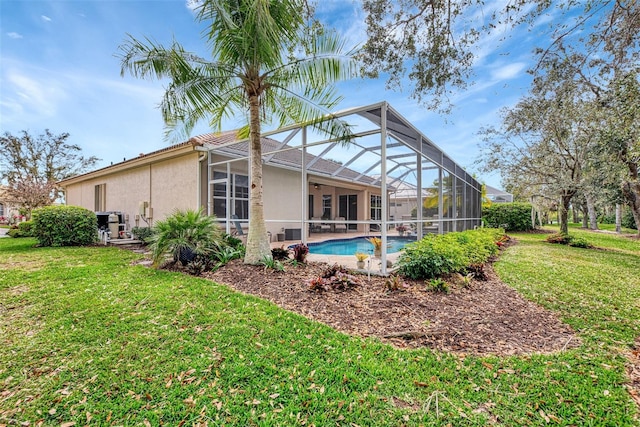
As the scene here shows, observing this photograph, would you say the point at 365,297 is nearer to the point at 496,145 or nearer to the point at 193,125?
the point at 193,125

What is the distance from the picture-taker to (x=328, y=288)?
5223mm

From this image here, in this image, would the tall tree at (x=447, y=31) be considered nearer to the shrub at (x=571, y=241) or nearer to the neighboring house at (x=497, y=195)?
the shrub at (x=571, y=241)

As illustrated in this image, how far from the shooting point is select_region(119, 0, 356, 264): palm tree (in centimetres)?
573

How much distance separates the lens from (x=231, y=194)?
1139 cm

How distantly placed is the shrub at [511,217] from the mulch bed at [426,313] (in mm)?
17575

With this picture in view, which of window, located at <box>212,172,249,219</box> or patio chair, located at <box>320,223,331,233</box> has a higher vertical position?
window, located at <box>212,172,249,219</box>

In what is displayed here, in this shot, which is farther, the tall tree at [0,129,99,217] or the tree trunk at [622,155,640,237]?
the tall tree at [0,129,99,217]

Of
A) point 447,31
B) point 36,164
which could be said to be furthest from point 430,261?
point 36,164

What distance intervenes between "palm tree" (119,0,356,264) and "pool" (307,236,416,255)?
3780mm

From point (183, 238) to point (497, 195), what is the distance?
83.8ft

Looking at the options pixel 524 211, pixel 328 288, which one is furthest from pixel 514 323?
pixel 524 211

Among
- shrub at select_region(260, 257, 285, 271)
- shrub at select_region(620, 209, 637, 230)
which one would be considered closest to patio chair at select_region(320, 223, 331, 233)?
shrub at select_region(260, 257, 285, 271)

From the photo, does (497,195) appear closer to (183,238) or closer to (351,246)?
(351,246)

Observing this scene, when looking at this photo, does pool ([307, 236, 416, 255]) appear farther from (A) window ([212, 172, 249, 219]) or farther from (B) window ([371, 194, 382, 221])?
(B) window ([371, 194, 382, 221])
